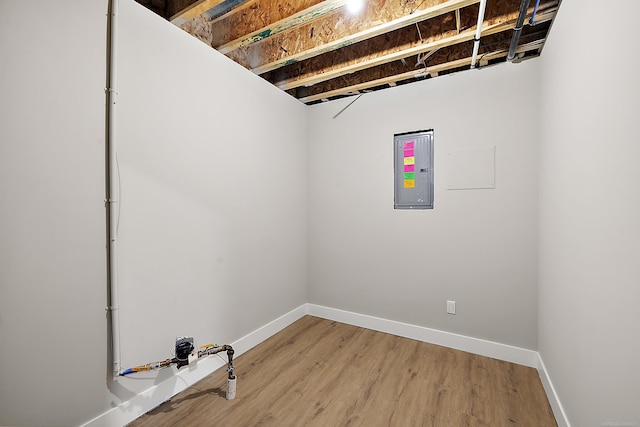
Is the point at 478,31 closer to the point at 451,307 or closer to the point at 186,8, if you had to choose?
the point at 186,8

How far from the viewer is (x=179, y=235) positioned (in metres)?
1.95

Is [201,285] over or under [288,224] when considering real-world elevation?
under

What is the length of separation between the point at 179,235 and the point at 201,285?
44cm

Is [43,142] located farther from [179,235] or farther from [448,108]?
[448,108]

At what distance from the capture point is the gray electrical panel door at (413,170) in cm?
267

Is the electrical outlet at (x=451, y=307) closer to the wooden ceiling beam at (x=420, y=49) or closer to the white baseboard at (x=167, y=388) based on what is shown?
the white baseboard at (x=167, y=388)

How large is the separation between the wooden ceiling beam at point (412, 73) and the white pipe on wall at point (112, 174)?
1945 mm

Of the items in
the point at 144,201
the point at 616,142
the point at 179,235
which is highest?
the point at 616,142

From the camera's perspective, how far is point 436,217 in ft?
8.63

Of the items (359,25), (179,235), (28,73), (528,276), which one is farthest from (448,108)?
(28,73)

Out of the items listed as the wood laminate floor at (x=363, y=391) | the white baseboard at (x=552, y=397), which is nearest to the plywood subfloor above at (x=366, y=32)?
the white baseboard at (x=552, y=397)

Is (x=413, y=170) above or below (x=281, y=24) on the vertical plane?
below

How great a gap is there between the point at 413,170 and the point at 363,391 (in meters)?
1.99

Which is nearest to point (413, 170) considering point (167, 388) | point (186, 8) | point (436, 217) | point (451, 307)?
point (436, 217)
